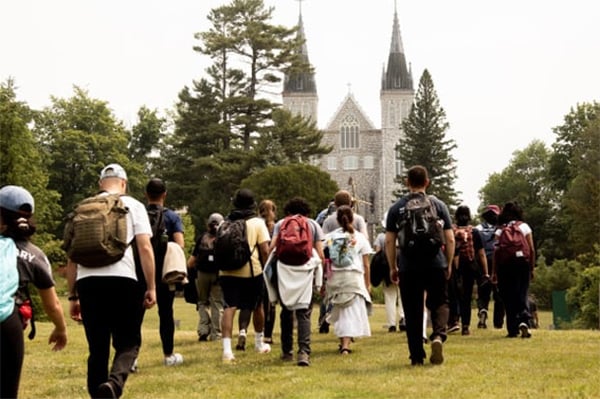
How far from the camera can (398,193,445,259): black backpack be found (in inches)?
364

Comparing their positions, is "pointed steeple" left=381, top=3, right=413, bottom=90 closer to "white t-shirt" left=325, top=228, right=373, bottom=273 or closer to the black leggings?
"white t-shirt" left=325, top=228, right=373, bottom=273

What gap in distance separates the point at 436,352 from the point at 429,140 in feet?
259

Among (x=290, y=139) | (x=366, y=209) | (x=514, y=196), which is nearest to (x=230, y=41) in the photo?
(x=290, y=139)

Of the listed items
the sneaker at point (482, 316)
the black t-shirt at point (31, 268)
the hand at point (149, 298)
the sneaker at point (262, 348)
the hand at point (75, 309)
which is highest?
the black t-shirt at point (31, 268)

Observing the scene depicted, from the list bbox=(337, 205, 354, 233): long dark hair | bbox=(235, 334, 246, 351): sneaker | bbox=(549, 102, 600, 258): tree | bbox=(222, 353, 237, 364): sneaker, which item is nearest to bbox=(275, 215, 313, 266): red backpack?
bbox=(337, 205, 354, 233): long dark hair

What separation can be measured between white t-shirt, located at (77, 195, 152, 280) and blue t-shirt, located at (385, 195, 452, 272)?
3.18 m

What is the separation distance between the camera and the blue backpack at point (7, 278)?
5327 mm

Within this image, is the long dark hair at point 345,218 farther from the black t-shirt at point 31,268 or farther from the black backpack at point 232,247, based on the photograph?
the black t-shirt at point 31,268

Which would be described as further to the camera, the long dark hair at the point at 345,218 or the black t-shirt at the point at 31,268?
the long dark hair at the point at 345,218

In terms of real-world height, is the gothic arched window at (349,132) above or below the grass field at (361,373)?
above

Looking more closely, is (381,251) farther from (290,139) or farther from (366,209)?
(366,209)

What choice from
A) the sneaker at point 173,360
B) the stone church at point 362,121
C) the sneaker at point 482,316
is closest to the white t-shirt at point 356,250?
the sneaker at point 173,360

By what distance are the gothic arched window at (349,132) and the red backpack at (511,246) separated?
373 ft

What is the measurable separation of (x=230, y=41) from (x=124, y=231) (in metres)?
61.2
